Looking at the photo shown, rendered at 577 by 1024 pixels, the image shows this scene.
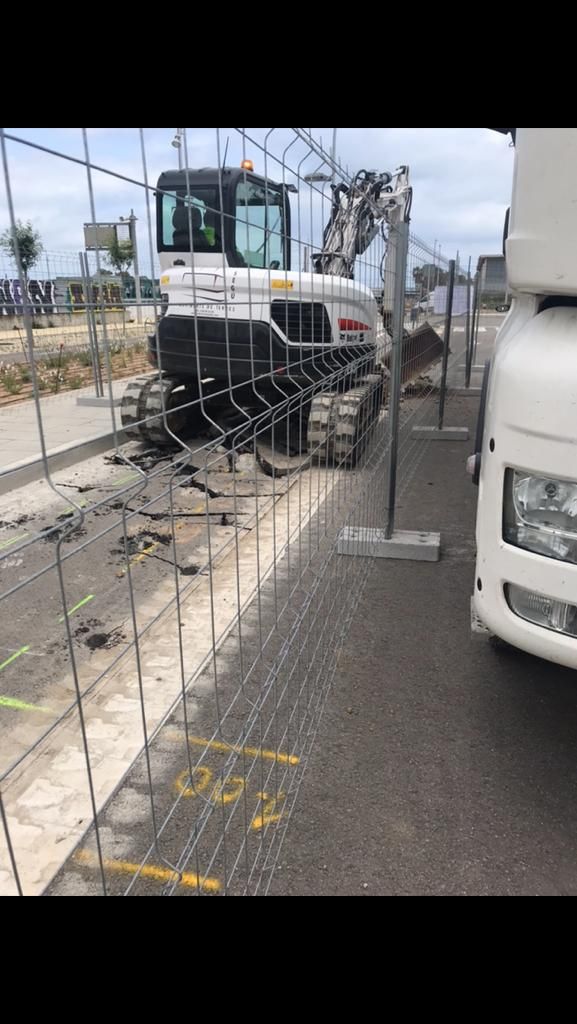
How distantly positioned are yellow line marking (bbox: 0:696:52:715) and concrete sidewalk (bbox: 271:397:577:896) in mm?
1264

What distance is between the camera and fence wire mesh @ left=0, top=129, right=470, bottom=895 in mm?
1615

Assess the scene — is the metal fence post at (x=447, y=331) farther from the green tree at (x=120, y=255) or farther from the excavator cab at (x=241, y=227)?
the green tree at (x=120, y=255)

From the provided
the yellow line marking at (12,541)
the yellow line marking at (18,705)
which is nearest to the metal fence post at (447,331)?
the yellow line marking at (12,541)

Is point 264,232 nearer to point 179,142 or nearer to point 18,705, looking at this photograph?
point 179,142

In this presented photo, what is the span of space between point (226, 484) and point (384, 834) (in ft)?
14.8

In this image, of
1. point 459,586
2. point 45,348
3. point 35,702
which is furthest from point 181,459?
point 459,586

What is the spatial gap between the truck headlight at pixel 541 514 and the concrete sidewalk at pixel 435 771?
3.55 feet

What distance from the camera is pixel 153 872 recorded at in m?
2.19

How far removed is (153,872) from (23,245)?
196 cm

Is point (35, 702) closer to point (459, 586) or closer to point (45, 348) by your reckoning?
point (45, 348)

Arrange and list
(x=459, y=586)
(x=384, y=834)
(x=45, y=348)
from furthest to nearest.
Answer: (x=459, y=586) → (x=384, y=834) → (x=45, y=348)

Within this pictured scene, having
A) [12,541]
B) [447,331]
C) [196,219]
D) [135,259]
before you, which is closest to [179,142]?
[135,259]

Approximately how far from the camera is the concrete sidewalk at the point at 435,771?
2209 mm
